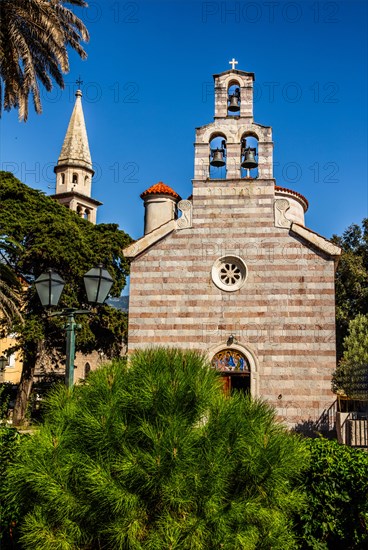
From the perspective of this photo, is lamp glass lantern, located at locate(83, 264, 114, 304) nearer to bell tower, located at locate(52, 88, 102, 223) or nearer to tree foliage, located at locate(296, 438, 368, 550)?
tree foliage, located at locate(296, 438, 368, 550)

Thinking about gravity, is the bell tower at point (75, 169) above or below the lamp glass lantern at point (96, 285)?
above

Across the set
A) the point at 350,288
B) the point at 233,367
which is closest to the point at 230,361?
the point at 233,367

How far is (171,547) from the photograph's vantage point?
6586mm

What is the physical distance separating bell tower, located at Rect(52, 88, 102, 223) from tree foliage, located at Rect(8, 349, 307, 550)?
44910 millimetres

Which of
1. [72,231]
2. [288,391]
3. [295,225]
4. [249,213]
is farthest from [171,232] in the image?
[72,231]

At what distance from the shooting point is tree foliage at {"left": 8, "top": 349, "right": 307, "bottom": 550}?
6762mm

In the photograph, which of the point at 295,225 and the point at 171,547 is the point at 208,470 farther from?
the point at 295,225

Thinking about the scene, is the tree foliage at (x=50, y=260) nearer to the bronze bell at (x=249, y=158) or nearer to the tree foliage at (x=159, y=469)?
the bronze bell at (x=249, y=158)

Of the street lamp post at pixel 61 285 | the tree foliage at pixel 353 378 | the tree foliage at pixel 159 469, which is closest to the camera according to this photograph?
the tree foliage at pixel 159 469

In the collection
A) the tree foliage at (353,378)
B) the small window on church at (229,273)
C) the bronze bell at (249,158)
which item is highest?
the bronze bell at (249,158)

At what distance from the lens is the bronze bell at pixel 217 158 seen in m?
20.5

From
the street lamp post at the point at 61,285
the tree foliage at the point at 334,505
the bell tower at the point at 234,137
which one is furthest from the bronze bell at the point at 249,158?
the tree foliage at the point at 334,505

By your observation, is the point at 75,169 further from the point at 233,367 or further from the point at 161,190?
the point at 233,367

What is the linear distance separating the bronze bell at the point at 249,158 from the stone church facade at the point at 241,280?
0.13ft
